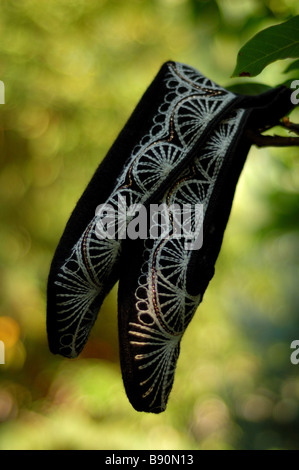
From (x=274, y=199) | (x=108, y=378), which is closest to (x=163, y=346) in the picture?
(x=274, y=199)

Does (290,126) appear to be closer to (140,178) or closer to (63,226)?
(140,178)

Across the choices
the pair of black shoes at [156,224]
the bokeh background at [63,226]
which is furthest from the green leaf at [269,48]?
the bokeh background at [63,226]

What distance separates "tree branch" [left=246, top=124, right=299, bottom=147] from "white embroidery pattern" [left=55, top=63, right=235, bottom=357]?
0.12 ft

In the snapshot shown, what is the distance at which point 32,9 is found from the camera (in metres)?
1.40

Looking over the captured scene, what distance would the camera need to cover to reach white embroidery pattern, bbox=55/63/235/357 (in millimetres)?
368

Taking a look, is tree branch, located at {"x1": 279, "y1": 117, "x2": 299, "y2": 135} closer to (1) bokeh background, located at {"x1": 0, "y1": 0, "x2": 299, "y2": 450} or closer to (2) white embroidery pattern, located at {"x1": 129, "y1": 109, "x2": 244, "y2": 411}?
(2) white embroidery pattern, located at {"x1": 129, "y1": 109, "x2": 244, "y2": 411}

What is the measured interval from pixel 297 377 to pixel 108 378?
739 millimetres

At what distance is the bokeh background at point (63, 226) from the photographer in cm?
143

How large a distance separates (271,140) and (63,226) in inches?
46.3

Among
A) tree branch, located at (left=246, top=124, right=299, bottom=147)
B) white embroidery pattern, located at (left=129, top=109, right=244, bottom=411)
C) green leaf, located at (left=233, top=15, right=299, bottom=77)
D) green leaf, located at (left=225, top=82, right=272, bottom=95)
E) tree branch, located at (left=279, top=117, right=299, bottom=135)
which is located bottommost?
white embroidery pattern, located at (left=129, top=109, right=244, bottom=411)

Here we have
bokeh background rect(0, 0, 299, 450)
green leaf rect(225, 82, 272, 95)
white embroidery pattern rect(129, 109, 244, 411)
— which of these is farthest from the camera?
bokeh background rect(0, 0, 299, 450)

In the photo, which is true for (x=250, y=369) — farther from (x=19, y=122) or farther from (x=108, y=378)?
(x=19, y=122)

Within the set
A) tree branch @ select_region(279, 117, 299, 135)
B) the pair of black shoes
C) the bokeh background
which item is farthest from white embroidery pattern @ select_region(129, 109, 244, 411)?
the bokeh background

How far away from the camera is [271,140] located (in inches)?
16.5
